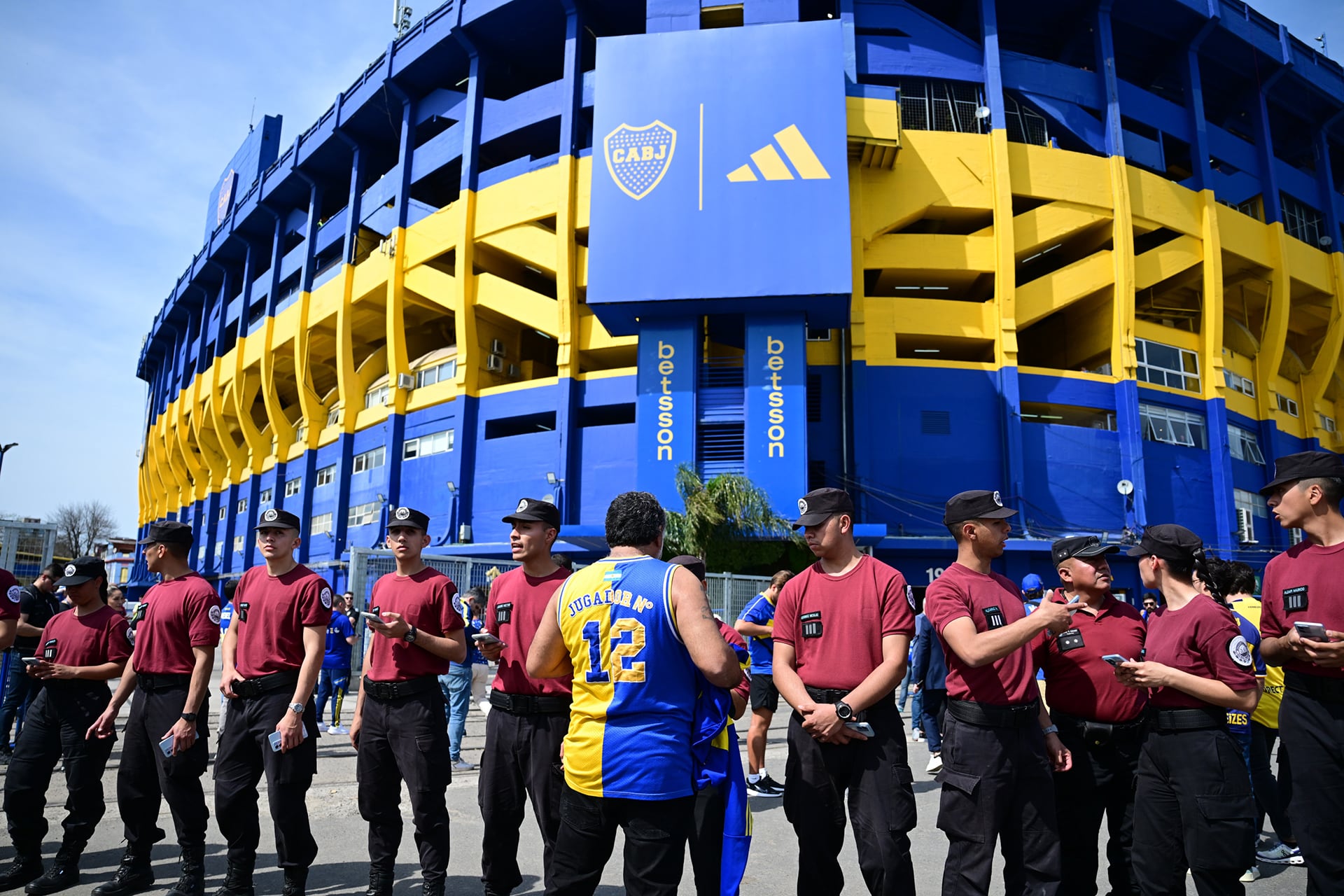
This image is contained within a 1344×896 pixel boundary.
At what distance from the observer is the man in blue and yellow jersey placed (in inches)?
120

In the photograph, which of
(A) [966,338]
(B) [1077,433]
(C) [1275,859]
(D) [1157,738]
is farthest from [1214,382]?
(D) [1157,738]

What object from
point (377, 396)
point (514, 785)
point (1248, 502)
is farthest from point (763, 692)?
point (377, 396)

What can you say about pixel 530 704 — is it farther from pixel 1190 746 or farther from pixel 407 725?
pixel 1190 746

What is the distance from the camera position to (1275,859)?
18.1ft

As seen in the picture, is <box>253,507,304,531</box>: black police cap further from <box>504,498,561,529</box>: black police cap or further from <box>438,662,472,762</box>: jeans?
<box>438,662,472,762</box>: jeans

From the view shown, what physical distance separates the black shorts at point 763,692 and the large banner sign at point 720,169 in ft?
49.4

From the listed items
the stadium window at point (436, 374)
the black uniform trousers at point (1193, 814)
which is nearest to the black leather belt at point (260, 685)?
the black uniform trousers at point (1193, 814)

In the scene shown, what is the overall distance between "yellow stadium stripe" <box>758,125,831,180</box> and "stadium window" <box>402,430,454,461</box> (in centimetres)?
1404

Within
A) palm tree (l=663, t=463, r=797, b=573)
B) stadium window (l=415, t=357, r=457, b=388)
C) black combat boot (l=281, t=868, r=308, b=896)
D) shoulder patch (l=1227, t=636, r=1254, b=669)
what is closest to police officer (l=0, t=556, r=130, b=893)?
black combat boot (l=281, t=868, r=308, b=896)

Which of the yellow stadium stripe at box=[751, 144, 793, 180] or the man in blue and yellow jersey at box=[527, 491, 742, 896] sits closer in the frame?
the man in blue and yellow jersey at box=[527, 491, 742, 896]

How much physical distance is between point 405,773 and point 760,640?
12.3 feet

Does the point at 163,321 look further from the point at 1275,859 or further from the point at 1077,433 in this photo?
the point at 1275,859

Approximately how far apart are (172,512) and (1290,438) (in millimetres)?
59504

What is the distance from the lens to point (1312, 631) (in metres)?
3.23
